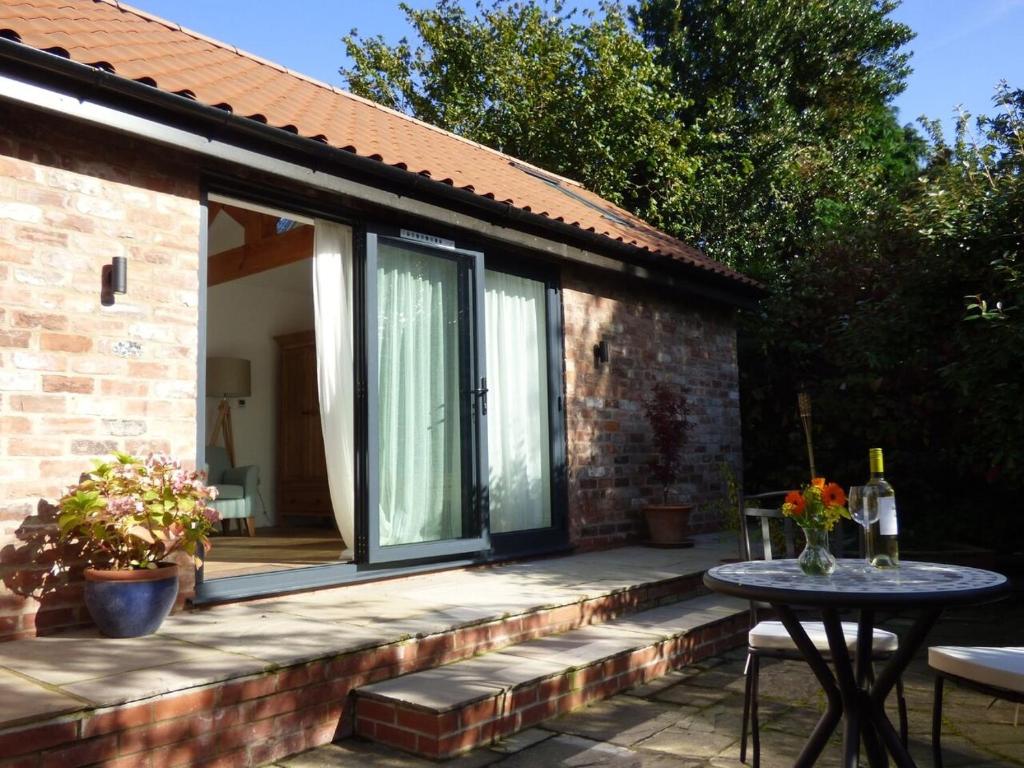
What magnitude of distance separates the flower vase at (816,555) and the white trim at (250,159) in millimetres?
3078

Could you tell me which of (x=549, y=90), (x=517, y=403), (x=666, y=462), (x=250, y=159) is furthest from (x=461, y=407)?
(x=549, y=90)

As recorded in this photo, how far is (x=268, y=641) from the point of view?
329 cm

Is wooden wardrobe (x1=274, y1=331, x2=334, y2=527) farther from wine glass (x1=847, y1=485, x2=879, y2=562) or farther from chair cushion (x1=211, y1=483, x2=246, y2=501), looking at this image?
wine glass (x1=847, y1=485, x2=879, y2=562)

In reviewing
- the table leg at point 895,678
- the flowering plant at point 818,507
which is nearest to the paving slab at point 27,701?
the flowering plant at point 818,507

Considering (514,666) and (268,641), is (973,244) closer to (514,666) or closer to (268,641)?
(514,666)

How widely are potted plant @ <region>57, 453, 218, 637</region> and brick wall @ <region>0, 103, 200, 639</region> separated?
0.19 meters

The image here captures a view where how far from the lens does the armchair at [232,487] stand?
7.36m

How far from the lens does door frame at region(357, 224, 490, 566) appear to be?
4.74 meters

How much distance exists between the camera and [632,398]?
22.9 feet

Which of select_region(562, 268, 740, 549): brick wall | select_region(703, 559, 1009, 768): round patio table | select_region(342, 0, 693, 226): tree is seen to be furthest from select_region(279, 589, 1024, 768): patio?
select_region(342, 0, 693, 226): tree

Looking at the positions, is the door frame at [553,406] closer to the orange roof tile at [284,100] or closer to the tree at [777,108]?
the orange roof tile at [284,100]

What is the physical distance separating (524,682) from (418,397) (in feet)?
7.49

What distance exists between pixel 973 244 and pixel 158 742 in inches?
220

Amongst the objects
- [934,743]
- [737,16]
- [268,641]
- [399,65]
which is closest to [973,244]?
[934,743]
